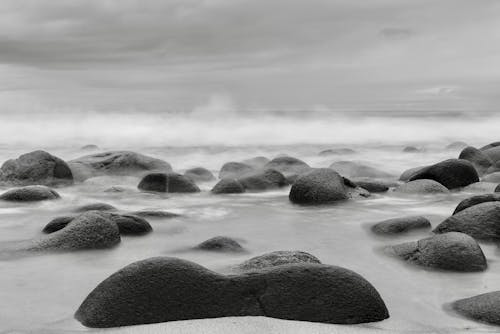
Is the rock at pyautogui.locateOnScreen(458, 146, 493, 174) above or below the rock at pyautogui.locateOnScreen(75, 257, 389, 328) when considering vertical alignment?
below

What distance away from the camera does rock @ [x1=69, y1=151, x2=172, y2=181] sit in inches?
379

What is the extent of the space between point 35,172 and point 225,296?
6.45m

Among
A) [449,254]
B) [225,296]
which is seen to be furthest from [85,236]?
[449,254]

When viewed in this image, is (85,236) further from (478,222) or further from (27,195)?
(478,222)

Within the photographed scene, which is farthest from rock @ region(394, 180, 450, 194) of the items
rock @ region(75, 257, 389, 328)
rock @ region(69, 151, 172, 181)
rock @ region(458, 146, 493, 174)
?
rock @ region(75, 257, 389, 328)

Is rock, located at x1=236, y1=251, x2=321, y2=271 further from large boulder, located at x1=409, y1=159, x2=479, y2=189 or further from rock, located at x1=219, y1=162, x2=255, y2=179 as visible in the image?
rock, located at x1=219, y1=162, x2=255, y2=179

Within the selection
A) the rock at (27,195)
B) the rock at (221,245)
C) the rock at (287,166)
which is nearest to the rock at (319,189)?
the rock at (221,245)

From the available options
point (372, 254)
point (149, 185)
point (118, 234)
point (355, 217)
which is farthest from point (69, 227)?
point (149, 185)

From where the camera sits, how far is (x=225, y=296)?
2.76m

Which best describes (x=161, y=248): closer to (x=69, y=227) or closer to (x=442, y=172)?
(x=69, y=227)

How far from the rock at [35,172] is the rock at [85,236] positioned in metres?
4.28

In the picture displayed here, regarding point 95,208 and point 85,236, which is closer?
point 85,236

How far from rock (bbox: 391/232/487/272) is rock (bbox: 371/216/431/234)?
33.3 inches

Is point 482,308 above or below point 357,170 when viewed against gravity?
above
